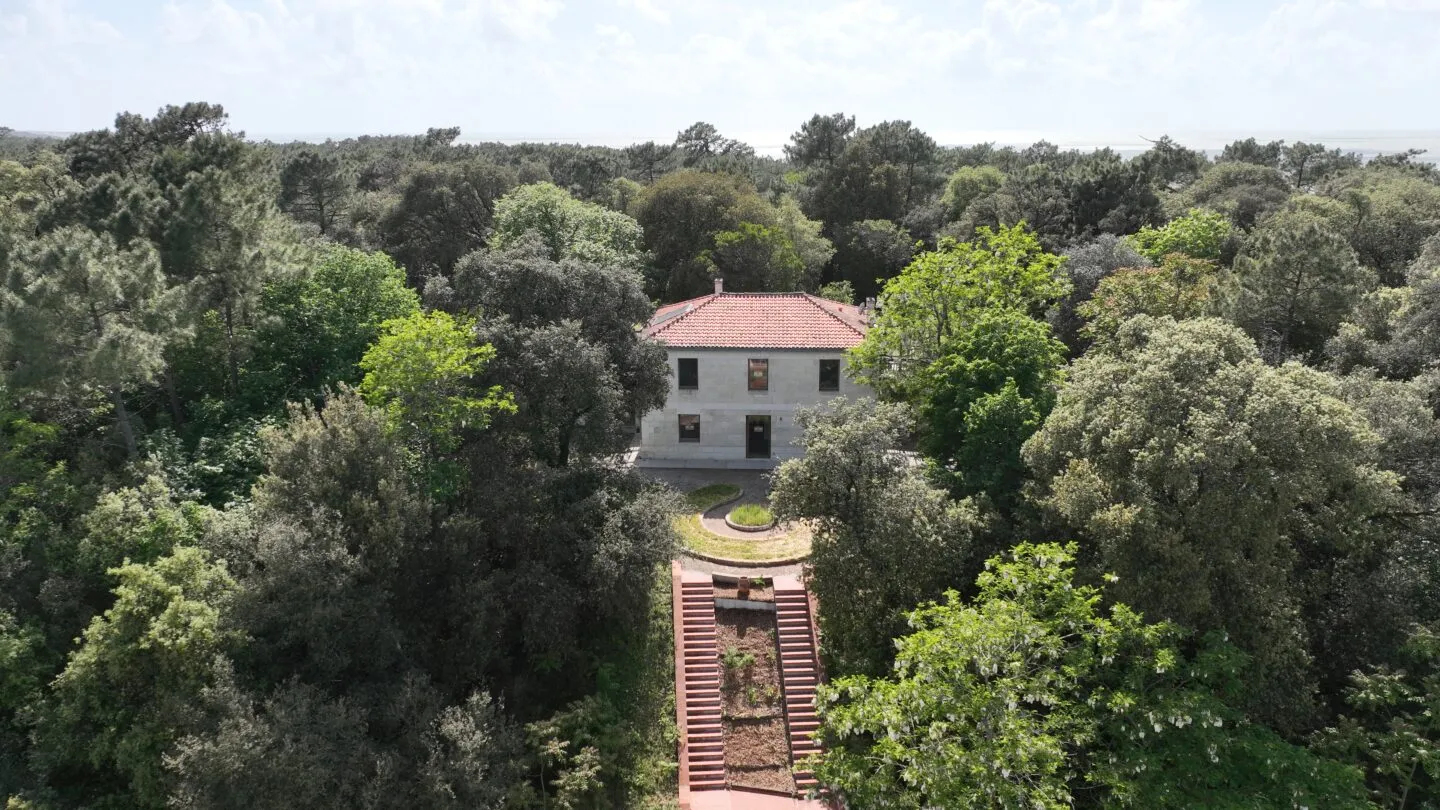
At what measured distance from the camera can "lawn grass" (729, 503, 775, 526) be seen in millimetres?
27203

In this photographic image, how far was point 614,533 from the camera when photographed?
20.1 meters

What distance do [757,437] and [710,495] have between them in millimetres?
4380

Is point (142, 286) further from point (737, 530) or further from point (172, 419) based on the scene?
point (737, 530)

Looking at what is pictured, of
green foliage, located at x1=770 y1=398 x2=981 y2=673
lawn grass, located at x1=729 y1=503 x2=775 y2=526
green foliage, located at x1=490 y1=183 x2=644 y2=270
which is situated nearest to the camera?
green foliage, located at x1=770 y1=398 x2=981 y2=673

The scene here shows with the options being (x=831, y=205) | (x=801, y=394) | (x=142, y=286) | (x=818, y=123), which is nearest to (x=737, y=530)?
(x=801, y=394)

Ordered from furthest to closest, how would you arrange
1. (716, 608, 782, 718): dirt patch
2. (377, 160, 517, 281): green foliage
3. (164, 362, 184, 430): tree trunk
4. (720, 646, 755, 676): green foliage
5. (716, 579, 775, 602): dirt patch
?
(377, 160, 517, 281): green foliage → (164, 362, 184, 430): tree trunk → (716, 579, 775, 602): dirt patch → (720, 646, 755, 676): green foliage → (716, 608, 782, 718): dirt patch

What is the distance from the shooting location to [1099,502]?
632 inches

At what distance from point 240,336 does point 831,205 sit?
41.2m

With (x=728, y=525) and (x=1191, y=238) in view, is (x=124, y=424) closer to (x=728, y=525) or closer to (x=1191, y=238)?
(x=728, y=525)

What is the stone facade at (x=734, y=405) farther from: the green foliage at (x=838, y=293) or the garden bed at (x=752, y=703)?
the green foliage at (x=838, y=293)

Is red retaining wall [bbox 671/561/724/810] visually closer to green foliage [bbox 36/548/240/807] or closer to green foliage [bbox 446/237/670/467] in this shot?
green foliage [bbox 446/237/670/467]

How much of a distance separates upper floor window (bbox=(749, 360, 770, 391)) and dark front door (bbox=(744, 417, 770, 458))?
1.37m

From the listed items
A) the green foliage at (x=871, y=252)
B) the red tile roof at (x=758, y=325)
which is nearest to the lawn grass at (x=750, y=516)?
the red tile roof at (x=758, y=325)

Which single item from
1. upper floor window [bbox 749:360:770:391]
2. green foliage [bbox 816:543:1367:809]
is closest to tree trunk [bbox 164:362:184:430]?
upper floor window [bbox 749:360:770:391]
